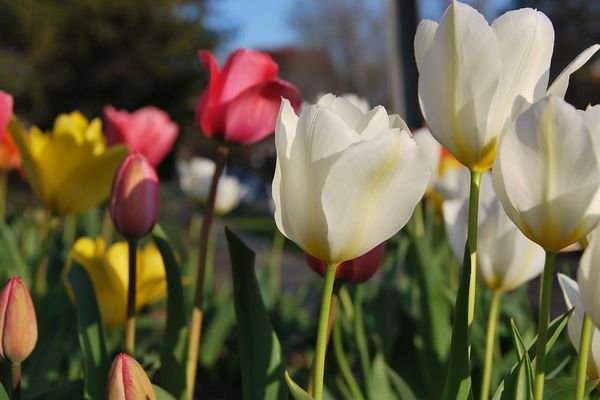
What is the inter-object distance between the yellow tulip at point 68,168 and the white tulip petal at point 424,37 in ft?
1.42

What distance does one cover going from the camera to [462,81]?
16.6 inches

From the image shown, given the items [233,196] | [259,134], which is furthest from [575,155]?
[233,196]

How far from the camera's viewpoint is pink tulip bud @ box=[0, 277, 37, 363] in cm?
47

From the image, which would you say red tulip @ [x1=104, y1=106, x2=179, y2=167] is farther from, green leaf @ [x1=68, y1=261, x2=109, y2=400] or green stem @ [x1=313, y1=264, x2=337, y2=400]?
green stem @ [x1=313, y1=264, x2=337, y2=400]

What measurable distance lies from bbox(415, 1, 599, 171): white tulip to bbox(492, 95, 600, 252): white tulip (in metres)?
0.05

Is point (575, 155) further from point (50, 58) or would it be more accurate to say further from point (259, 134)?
point (50, 58)

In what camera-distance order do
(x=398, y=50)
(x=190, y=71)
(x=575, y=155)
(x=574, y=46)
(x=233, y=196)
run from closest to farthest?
(x=575, y=155) → (x=233, y=196) → (x=574, y=46) → (x=398, y=50) → (x=190, y=71)

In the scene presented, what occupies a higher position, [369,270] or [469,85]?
[469,85]

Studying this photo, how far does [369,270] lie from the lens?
57 cm

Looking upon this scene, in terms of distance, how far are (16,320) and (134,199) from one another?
0.13 meters

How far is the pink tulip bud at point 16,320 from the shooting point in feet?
1.53

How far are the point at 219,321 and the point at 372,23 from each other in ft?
45.4

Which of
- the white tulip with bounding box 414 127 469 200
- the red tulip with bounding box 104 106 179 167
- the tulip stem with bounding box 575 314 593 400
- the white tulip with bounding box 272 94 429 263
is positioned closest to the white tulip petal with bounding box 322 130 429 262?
the white tulip with bounding box 272 94 429 263

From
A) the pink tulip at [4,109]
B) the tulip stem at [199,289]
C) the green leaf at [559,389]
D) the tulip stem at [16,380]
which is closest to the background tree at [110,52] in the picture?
the pink tulip at [4,109]
